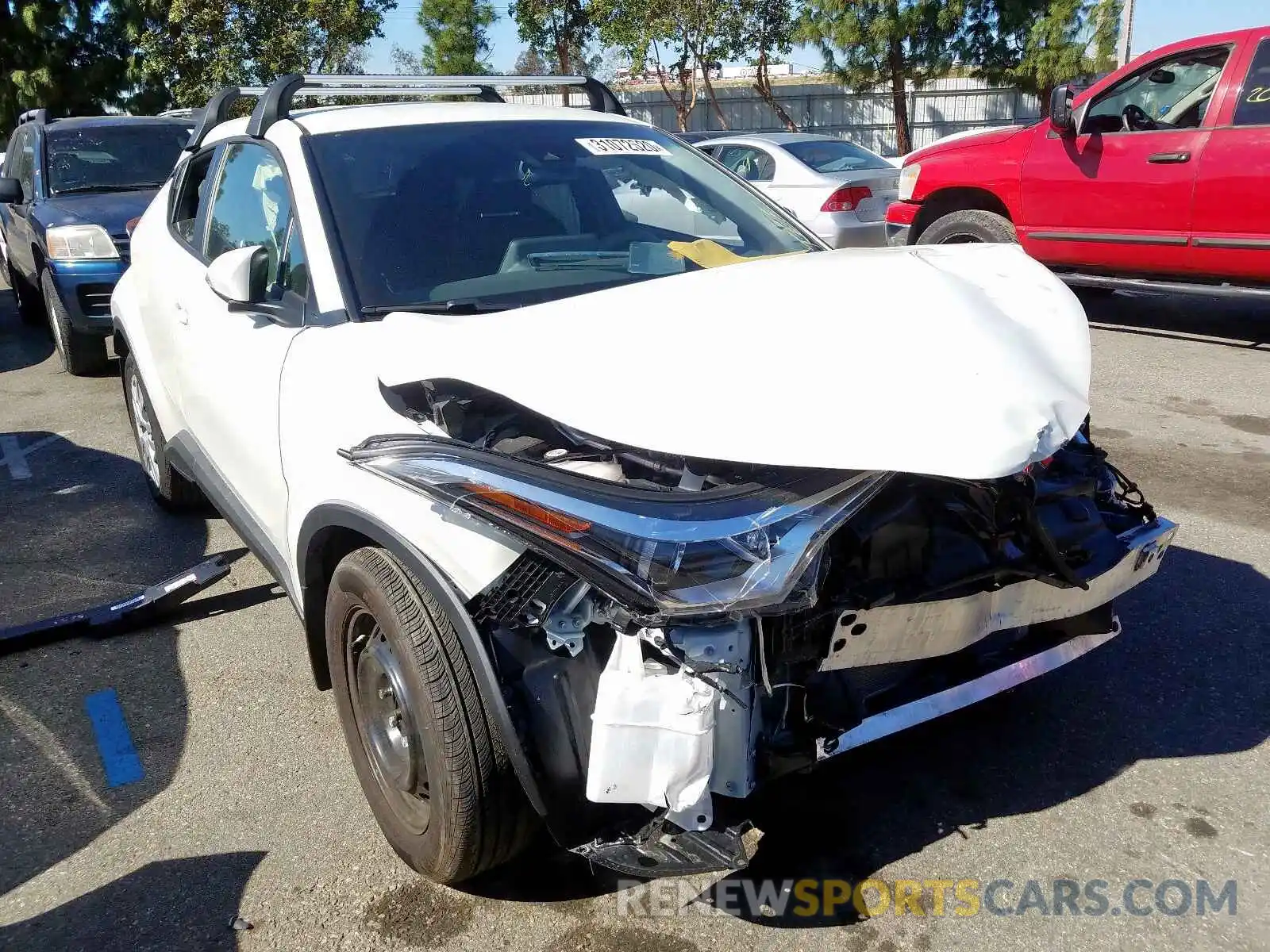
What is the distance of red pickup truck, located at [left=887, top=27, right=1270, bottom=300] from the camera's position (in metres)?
6.99

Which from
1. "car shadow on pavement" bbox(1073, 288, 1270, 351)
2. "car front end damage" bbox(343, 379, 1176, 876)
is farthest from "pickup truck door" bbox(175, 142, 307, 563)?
"car shadow on pavement" bbox(1073, 288, 1270, 351)

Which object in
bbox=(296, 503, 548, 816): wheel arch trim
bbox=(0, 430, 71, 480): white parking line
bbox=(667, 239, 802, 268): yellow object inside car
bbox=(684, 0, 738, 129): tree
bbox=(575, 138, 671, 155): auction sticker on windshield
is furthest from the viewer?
bbox=(684, 0, 738, 129): tree

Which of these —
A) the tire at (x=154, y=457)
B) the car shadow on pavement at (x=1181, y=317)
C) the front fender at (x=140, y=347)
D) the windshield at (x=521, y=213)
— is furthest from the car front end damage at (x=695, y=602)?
the car shadow on pavement at (x=1181, y=317)

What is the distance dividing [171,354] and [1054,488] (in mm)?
3244

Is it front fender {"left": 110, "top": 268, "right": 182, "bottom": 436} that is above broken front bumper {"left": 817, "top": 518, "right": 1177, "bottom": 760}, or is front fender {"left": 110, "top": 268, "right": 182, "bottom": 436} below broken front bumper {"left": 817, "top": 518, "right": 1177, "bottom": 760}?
above

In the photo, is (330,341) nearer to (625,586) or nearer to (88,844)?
(625,586)

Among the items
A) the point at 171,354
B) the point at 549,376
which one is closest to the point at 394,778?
the point at 549,376

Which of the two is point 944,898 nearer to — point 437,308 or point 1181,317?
point 437,308

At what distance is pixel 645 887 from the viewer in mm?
2598

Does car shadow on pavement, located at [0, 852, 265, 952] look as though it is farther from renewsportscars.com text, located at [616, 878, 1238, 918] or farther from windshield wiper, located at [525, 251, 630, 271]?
windshield wiper, located at [525, 251, 630, 271]

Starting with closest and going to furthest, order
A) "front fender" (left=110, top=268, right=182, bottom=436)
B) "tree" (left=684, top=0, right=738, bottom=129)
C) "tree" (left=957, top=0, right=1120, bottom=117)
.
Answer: "front fender" (left=110, top=268, right=182, bottom=436) < "tree" (left=957, top=0, right=1120, bottom=117) < "tree" (left=684, top=0, right=738, bottom=129)

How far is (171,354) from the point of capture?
4.11 metres

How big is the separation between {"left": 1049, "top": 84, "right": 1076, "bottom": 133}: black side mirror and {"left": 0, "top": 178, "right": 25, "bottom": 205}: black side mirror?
25.8 feet

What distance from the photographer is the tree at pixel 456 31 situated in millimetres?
34656
